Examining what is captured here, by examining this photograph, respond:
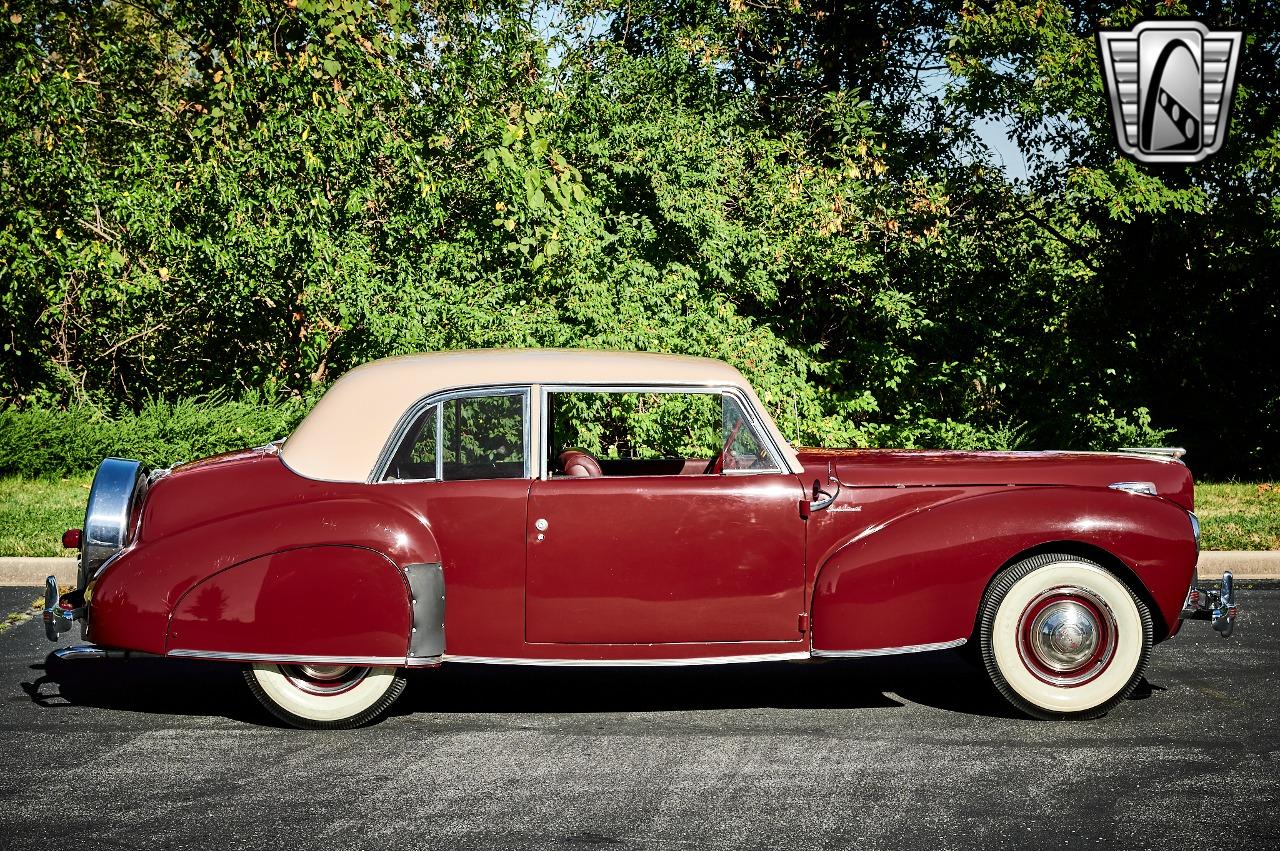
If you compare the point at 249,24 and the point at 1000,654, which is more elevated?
the point at 249,24

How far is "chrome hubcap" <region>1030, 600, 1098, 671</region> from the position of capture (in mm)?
5699

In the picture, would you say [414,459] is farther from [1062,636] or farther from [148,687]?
[1062,636]

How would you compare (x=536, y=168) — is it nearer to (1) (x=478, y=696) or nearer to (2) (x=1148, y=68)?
(1) (x=478, y=696)

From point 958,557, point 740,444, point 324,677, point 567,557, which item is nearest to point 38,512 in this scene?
point 324,677

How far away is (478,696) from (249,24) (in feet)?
31.3

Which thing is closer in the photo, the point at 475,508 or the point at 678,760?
the point at 678,760

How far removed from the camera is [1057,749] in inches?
209

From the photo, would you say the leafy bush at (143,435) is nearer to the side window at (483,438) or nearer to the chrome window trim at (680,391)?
the side window at (483,438)

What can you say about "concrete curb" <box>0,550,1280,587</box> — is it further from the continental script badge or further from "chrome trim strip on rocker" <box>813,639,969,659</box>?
the continental script badge

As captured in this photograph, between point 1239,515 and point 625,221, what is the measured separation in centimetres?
675

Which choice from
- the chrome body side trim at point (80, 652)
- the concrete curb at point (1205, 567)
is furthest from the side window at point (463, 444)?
the concrete curb at point (1205, 567)

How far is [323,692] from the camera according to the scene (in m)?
5.66

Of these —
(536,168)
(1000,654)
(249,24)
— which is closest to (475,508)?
(1000,654)

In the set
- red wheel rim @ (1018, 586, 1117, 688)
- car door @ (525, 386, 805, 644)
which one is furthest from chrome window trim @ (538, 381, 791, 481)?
red wheel rim @ (1018, 586, 1117, 688)
